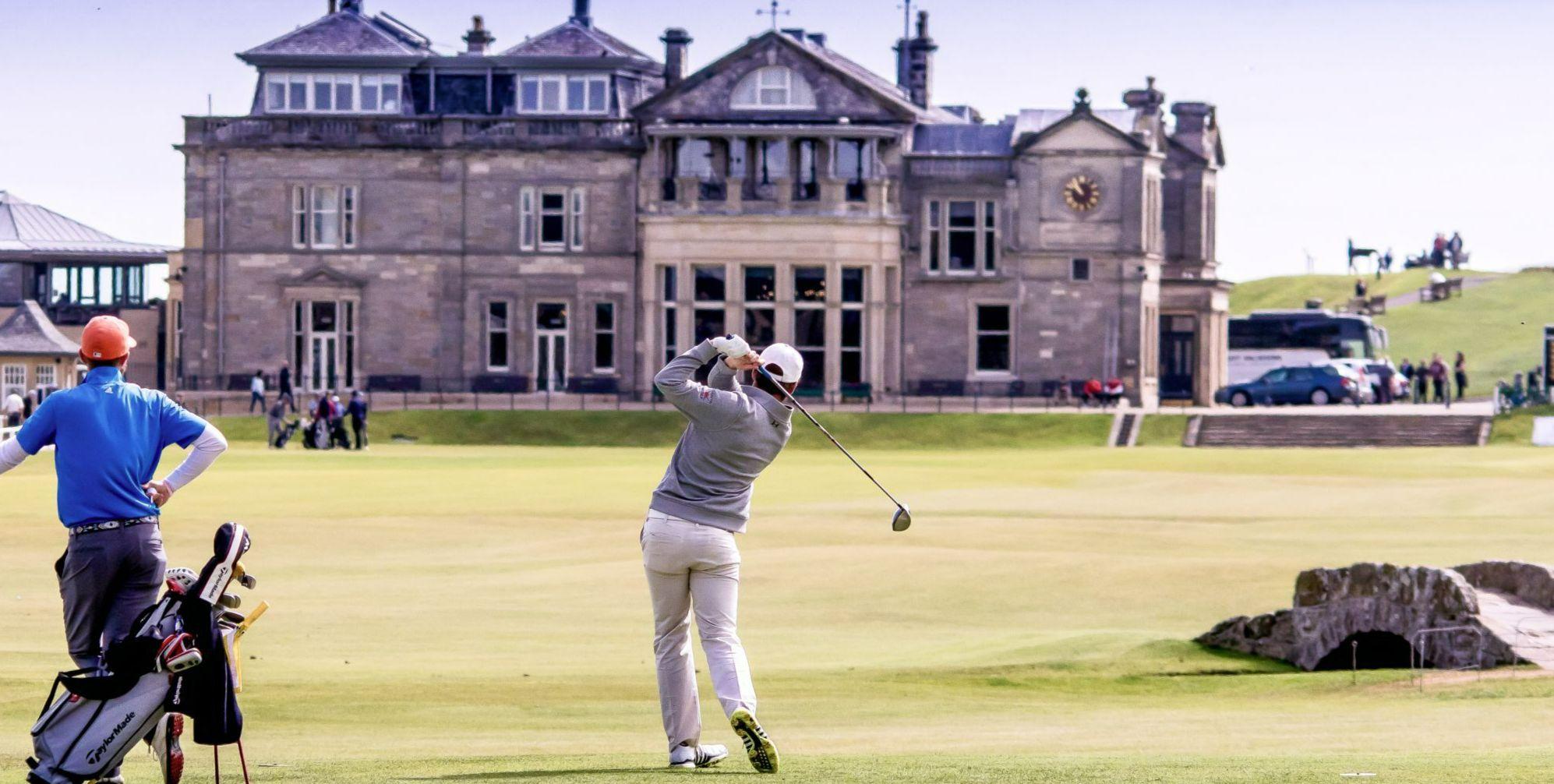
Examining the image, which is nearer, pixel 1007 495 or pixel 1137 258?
pixel 1007 495

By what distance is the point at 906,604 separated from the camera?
87.4ft

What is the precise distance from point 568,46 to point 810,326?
477 inches

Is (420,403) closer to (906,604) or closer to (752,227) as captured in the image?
(752,227)

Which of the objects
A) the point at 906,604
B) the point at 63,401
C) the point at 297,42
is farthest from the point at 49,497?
the point at 297,42

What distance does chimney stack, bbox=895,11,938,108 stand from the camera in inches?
3300

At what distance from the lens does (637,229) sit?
3046 inches

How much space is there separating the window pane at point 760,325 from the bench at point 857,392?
2.74m

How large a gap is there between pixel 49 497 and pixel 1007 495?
1628 cm

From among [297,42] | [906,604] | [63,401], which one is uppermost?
[297,42]

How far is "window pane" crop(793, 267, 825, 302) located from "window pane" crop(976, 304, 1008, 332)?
504 cm

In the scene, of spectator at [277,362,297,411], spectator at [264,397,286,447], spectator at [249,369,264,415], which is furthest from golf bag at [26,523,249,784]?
spectator at [249,369,264,415]

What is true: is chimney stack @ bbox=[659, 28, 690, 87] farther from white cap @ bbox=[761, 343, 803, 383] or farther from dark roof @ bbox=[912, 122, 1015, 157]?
white cap @ bbox=[761, 343, 803, 383]

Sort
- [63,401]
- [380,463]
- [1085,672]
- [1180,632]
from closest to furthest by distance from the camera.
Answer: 1. [63,401]
2. [1085,672]
3. [1180,632]
4. [380,463]

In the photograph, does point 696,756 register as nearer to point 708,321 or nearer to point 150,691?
point 150,691
